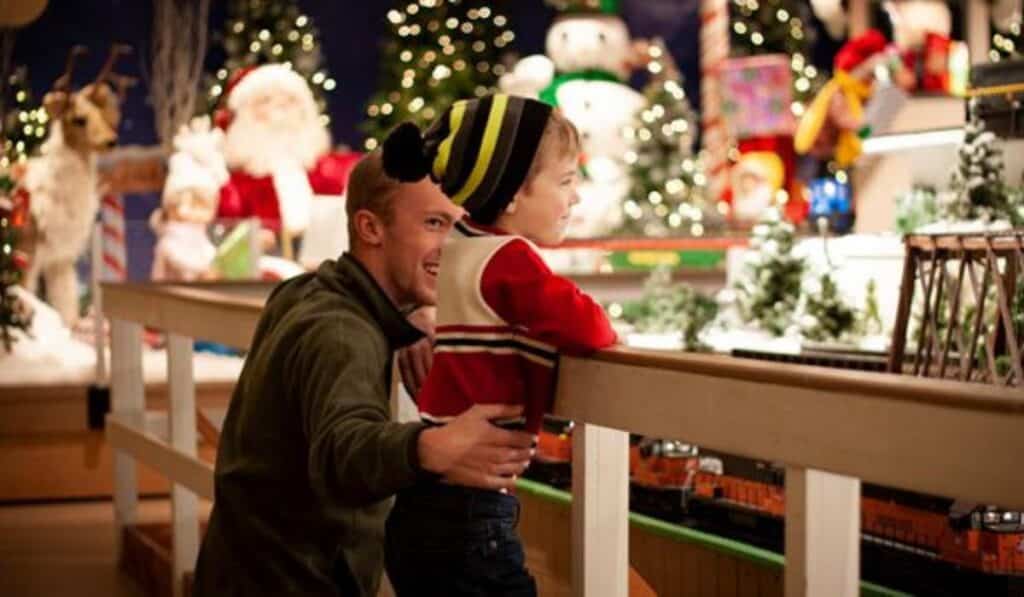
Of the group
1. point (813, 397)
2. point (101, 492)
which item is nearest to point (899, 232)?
point (101, 492)

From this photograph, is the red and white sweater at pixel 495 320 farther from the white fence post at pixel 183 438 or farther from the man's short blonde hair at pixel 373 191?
the white fence post at pixel 183 438

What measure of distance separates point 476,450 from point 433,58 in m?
12.8

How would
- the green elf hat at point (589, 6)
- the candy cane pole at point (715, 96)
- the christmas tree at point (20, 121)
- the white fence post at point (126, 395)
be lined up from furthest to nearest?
the candy cane pole at point (715, 96), the green elf hat at point (589, 6), the christmas tree at point (20, 121), the white fence post at point (126, 395)

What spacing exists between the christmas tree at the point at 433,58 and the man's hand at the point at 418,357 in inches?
459

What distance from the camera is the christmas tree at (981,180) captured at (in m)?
6.17

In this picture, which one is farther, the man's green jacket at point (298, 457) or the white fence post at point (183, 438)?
the white fence post at point (183, 438)

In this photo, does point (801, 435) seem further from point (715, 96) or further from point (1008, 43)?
point (1008, 43)

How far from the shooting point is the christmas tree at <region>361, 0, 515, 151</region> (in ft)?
48.6

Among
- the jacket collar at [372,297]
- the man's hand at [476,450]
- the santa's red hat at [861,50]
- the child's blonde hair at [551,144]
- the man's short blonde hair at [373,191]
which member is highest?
the santa's red hat at [861,50]

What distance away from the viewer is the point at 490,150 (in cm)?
243

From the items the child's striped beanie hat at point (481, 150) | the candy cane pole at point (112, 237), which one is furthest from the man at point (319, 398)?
the candy cane pole at point (112, 237)

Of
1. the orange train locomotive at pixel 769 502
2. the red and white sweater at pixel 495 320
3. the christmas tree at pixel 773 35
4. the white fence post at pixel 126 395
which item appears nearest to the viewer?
the red and white sweater at pixel 495 320

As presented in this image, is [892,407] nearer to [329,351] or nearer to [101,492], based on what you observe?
[329,351]

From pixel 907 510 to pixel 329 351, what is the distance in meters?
1.23
